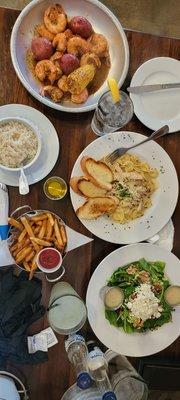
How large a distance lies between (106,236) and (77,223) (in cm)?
13

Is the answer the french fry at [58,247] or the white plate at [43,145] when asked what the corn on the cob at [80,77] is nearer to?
the white plate at [43,145]

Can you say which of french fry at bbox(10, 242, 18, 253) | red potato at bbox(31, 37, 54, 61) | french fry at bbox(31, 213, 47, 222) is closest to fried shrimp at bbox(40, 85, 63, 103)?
red potato at bbox(31, 37, 54, 61)

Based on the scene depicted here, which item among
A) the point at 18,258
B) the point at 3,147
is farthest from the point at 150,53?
the point at 18,258

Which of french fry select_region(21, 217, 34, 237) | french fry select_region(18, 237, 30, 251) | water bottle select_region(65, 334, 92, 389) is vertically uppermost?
french fry select_region(21, 217, 34, 237)

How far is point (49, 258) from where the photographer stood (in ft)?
5.97

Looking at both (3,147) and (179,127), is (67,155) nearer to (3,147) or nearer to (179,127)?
(3,147)

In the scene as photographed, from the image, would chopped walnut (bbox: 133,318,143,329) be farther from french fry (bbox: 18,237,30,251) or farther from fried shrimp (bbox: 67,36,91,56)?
fried shrimp (bbox: 67,36,91,56)

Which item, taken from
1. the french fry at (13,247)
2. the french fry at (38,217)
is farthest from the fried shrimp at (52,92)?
the french fry at (13,247)

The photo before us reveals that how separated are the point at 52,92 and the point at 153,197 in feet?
1.82

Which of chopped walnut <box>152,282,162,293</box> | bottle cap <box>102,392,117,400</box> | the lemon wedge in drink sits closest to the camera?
bottle cap <box>102,392,117,400</box>

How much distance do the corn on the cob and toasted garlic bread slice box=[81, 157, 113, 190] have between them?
0.86ft

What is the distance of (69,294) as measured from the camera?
5.99ft

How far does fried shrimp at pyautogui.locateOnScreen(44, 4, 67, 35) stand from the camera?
184cm

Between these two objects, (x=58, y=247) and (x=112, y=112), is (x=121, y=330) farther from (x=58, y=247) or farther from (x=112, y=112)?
(x=112, y=112)
